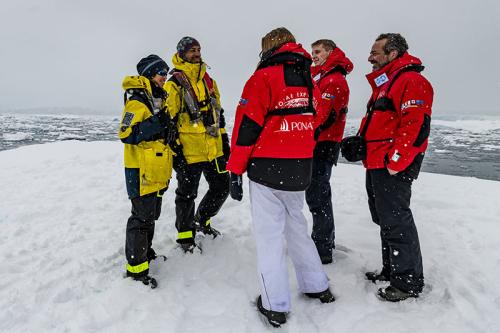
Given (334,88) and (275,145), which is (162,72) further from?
(334,88)

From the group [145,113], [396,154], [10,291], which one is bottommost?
[10,291]

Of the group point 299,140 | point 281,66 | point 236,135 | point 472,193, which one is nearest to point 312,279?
point 299,140

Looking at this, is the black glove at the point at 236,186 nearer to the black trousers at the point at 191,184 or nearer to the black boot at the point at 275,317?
the black boot at the point at 275,317

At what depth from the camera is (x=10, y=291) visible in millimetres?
2779

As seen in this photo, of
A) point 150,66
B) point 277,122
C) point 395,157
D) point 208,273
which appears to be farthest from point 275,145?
point 208,273

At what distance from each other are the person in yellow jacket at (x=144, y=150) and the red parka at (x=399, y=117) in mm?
1775

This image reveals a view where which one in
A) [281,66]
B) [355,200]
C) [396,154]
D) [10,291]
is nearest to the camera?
[281,66]

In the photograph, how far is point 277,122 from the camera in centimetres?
242

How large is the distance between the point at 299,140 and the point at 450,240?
8.55ft

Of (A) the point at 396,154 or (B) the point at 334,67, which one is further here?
(B) the point at 334,67

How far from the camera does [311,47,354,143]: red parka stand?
3232mm

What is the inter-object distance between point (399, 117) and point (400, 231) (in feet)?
2.97

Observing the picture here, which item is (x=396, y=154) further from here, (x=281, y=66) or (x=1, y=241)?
(x=1, y=241)

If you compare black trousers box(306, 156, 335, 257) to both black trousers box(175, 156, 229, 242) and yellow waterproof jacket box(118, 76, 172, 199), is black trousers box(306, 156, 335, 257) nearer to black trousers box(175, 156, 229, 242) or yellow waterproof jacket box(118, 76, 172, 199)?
black trousers box(175, 156, 229, 242)
